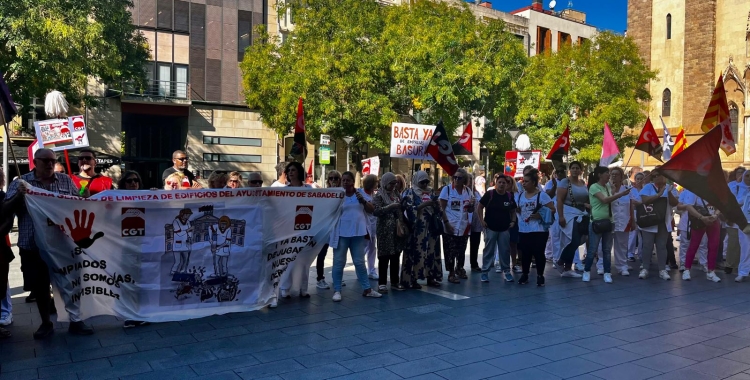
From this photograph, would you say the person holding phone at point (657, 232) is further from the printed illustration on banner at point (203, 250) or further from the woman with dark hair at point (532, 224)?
the printed illustration on banner at point (203, 250)

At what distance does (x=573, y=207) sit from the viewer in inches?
398

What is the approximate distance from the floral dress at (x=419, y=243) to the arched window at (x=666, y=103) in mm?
38963

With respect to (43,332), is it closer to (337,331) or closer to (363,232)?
(337,331)

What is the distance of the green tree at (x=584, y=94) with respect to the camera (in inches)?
1225

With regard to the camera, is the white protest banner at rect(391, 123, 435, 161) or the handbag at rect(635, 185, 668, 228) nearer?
the handbag at rect(635, 185, 668, 228)

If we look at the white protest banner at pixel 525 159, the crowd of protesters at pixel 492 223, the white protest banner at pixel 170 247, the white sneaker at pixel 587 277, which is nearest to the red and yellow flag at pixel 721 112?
the crowd of protesters at pixel 492 223

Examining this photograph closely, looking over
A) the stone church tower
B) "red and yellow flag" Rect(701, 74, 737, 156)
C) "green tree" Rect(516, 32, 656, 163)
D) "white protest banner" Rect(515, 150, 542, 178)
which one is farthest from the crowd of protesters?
the stone church tower

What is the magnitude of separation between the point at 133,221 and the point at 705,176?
19.5 ft

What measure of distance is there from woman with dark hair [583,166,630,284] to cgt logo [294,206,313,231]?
4.82 metres

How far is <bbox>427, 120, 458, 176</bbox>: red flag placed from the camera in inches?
394

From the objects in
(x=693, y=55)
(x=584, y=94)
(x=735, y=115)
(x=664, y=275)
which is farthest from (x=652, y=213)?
(x=693, y=55)

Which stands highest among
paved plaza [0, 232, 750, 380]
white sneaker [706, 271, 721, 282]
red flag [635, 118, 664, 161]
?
red flag [635, 118, 664, 161]

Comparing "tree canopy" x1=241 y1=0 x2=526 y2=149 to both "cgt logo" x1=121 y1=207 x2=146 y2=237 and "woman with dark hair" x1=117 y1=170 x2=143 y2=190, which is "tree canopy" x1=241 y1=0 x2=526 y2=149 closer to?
"woman with dark hair" x1=117 y1=170 x2=143 y2=190

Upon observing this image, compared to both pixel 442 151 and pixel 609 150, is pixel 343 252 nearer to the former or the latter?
pixel 442 151
